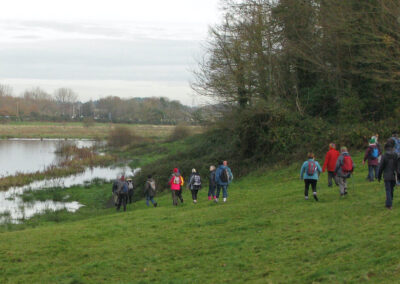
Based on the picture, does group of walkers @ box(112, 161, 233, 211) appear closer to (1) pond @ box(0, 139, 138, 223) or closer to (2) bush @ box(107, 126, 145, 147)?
(1) pond @ box(0, 139, 138, 223)

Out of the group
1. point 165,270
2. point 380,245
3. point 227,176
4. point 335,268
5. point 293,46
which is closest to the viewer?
point 335,268

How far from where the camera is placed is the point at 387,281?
7.67 metres

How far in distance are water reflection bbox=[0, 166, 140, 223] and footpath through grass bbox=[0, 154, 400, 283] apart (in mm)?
10371

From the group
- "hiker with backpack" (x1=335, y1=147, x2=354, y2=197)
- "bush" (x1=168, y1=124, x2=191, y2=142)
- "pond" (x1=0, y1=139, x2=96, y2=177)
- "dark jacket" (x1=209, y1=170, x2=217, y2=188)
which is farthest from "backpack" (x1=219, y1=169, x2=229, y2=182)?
"bush" (x1=168, y1=124, x2=191, y2=142)

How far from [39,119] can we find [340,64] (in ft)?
377

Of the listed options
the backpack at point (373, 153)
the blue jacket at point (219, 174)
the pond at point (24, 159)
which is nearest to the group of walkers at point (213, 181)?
the blue jacket at point (219, 174)

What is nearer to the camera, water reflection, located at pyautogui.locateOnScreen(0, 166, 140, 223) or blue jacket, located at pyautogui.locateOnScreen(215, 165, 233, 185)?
blue jacket, located at pyautogui.locateOnScreen(215, 165, 233, 185)

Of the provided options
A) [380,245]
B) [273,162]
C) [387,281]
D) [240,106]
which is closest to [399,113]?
[273,162]

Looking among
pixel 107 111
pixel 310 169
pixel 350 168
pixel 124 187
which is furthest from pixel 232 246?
pixel 107 111

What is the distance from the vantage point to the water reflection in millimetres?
25806

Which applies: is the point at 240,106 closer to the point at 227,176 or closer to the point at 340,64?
the point at 340,64

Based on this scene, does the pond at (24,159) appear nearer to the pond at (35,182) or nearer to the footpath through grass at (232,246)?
the pond at (35,182)

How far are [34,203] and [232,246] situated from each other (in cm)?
2110

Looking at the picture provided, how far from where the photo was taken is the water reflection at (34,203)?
25.8 m
